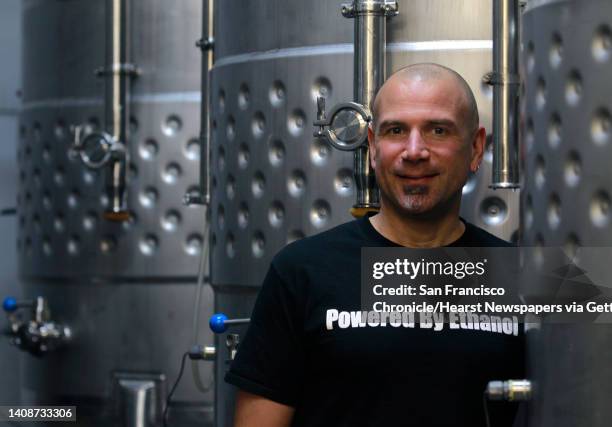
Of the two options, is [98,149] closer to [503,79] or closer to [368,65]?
[368,65]

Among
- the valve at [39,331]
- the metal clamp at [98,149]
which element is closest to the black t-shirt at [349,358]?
A: the metal clamp at [98,149]

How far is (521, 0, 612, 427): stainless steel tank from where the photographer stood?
5.45ft

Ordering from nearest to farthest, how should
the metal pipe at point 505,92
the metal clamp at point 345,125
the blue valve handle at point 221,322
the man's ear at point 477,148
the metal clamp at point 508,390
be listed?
the metal clamp at point 508,390 → the man's ear at point 477,148 → the metal pipe at point 505,92 → the metal clamp at point 345,125 → the blue valve handle at point 221,322

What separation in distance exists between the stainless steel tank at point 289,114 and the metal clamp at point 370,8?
0.14 feet

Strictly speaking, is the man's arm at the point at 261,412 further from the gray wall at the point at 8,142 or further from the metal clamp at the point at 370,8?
the gray wall at the point at 8,142

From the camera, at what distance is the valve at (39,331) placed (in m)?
4.18

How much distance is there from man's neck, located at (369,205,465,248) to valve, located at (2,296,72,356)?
2.47 metres

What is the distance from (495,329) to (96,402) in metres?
2.48

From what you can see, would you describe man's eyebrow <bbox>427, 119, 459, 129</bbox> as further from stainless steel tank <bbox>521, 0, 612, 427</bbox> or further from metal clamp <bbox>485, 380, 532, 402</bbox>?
metal clamp <bbox>485, 380, 532, 402</bbox>

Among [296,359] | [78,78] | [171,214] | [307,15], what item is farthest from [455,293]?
[78,78]

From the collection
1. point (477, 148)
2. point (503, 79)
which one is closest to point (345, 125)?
point (503, 79)

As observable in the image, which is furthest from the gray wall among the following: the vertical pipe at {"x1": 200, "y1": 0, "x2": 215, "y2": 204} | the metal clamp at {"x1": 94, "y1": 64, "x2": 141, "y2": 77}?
the vertical pipe at {"x1": 200, "y1": 0, "x2": 215, "y2": 204}

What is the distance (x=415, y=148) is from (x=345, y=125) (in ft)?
2.59

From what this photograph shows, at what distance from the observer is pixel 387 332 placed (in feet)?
5.98
